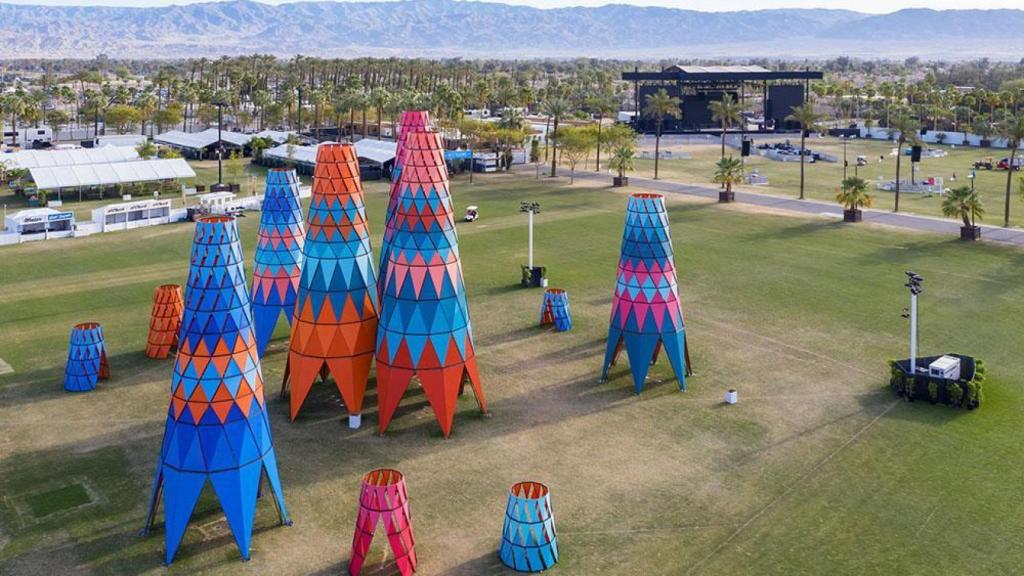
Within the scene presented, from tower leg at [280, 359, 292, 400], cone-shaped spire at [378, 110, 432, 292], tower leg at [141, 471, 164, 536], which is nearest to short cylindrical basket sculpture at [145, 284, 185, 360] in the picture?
tower leg at [280, 359, 292, 400]

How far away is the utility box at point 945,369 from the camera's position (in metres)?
34.4

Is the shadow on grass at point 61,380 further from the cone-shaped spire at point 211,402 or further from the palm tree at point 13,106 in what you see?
the palm tree at point 13,106

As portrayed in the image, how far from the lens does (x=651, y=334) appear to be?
36.2m

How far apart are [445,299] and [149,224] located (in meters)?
49.0

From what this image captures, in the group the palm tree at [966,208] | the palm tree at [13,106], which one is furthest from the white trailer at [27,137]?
the palm tree at [966,208]

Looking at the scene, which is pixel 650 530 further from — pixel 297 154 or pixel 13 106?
pixel 13 106

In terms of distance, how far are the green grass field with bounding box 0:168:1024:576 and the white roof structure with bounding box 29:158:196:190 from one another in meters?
32.1

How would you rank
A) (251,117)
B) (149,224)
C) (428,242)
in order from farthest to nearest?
(251,117)
(149,224)
(428,242)

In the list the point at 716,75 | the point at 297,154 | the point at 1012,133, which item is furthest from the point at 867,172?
the point at 297,154

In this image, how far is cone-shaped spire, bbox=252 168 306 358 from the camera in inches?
1515

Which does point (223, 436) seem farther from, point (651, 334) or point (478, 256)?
point (478, 256)

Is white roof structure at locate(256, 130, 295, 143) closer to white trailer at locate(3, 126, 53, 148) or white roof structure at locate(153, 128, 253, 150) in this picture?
white roof structure at locate(153, 128, 253, 150)

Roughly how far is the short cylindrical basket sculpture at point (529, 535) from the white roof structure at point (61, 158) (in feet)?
262

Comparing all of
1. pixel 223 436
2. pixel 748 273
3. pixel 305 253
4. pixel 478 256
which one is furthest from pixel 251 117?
pixel 223 436
